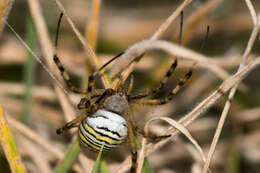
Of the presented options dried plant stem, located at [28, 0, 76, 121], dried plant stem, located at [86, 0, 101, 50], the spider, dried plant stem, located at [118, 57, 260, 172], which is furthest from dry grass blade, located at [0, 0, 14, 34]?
dried plant stem, located at [118, 57, 260, 172]

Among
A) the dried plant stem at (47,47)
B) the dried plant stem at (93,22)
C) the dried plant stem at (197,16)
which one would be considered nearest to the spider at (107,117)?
the dried plant stem at (47,47)

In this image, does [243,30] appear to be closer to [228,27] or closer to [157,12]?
[228,27]

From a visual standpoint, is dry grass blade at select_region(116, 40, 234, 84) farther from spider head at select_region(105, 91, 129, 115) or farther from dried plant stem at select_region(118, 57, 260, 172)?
spider head at select_region(105, 91, 129, 115)

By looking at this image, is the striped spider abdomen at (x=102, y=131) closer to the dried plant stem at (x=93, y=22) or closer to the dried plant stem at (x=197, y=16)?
the dried plant stem at (x=93, y=22)

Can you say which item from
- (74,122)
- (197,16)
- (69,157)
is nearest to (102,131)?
(69,157)

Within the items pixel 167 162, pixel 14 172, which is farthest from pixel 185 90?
pixel 14 172
